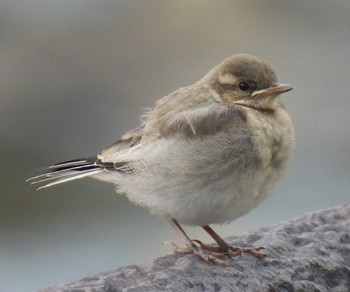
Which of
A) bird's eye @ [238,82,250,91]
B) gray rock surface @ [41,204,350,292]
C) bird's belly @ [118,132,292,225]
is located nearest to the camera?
gray rock surface @ [41,204,350,292]

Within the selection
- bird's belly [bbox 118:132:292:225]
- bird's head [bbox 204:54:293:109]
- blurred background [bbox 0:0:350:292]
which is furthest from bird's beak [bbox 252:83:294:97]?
blurred background [bbox 0:0:350:292]

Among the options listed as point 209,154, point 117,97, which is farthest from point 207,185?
point 117,97

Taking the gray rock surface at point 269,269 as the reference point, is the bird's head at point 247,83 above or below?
above

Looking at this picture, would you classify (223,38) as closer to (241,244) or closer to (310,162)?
(310,162)

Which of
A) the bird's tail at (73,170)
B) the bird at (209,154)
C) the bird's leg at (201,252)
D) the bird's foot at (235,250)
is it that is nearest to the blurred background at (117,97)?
the bird's tail at (73,170)

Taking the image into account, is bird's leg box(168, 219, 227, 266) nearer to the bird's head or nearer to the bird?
the bird

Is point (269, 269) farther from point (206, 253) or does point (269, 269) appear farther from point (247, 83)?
point (247, 83)

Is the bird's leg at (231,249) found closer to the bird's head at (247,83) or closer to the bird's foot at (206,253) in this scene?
the bird's foot at (206,253)
